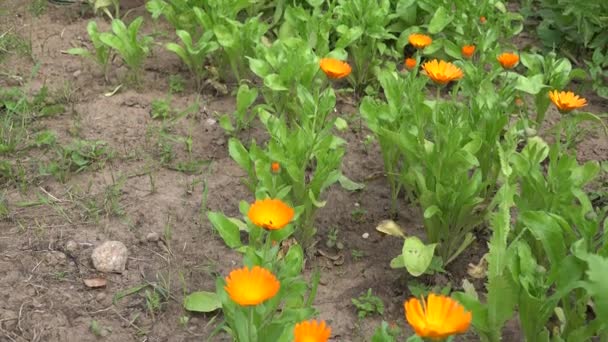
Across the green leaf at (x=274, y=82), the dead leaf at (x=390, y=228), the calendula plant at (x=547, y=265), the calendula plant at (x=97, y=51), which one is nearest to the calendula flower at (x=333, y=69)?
the green leaf at (x=274, y=82)

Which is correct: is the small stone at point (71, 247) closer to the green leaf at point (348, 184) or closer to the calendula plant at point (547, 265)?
the green leaf at point (348, 184)

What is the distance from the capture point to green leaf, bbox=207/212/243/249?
93.4 inches

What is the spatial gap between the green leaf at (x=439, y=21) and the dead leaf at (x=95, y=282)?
1961 millimetres

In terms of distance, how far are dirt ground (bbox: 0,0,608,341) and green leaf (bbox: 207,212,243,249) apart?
25 centimetres

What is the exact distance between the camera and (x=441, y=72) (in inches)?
108

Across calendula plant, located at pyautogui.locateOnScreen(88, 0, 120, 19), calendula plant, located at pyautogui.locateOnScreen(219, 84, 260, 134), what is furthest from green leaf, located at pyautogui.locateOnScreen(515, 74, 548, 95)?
calendula plant, located at pyautogui.locateOnScreen(88, 0, 120, 19)

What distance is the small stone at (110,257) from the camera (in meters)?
2.54

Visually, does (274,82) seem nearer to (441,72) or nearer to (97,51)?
(441,72)

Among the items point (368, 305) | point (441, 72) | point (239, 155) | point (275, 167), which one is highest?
point (441, 72)

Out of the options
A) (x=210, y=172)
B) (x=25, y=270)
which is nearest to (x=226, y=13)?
(x=210, y=172)

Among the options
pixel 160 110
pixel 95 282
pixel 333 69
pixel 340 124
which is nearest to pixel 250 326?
pixel 95 282

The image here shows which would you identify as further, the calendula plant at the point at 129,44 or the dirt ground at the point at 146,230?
the calendula plant at the point at 129,44

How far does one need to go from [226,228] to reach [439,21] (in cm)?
178

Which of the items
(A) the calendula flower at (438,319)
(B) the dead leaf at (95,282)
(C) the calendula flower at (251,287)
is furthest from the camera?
(B) the dead leaf at (95,282)
